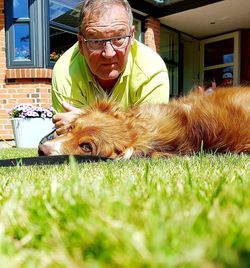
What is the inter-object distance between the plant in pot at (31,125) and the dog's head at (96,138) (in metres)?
4.32

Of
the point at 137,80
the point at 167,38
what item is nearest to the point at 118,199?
the point at 137,80

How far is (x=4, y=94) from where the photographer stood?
757 centimetres

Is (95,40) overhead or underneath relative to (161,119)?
overhead

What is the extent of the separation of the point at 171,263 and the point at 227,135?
6.60 feet

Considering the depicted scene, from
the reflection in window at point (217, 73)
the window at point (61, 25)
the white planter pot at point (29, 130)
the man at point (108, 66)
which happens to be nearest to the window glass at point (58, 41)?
the window at point (61, 25)

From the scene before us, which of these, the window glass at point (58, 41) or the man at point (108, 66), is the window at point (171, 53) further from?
the man at point (108, 66)

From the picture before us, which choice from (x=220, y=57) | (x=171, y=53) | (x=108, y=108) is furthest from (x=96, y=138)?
(x=220, y=57)

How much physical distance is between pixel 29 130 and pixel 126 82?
152 inches

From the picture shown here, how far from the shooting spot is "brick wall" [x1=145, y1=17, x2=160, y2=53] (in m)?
10.6

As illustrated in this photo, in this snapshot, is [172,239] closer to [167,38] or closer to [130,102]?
[130,102]

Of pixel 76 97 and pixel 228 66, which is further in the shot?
pixel 228 66

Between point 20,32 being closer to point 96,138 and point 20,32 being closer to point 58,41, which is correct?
point 58,41

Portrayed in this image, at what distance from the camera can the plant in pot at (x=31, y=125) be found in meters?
6.73

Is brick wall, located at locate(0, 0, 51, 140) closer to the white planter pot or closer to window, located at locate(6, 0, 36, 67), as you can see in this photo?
window, located at locate(6, 0, 36, 67)
